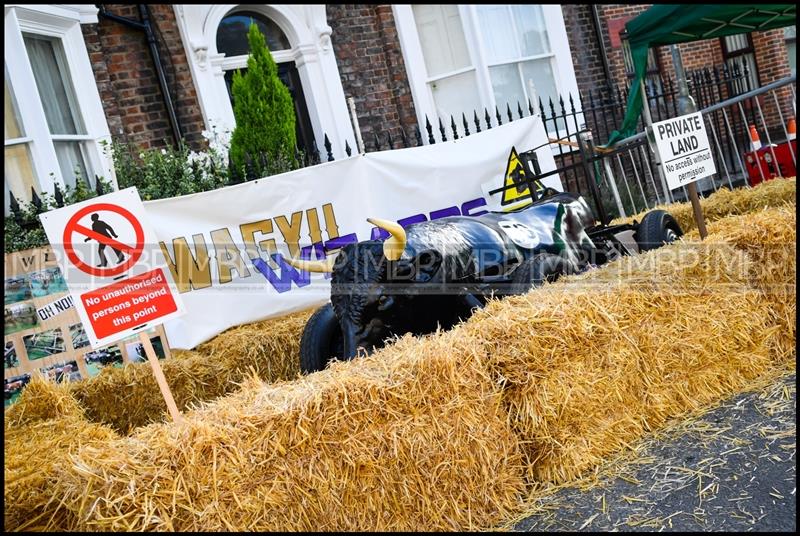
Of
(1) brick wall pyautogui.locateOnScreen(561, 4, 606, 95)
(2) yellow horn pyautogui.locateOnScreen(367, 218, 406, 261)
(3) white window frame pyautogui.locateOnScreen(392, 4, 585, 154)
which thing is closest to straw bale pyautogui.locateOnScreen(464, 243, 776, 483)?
(2) yellow horn pyautogui.locateOnScreen(367, 218, 406, 261)

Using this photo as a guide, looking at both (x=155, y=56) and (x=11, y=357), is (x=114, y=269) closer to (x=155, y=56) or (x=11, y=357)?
(x=11, y=357)

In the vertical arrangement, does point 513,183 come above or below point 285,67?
below

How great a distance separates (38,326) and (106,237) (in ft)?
7.61

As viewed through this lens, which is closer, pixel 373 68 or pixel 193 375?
pixel 193 375

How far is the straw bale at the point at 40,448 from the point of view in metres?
2.81

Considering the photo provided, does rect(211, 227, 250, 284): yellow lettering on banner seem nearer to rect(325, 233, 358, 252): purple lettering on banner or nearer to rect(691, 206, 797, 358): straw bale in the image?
rect(325, 233, 358, 252): purple lettering on banner

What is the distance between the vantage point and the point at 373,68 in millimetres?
10469

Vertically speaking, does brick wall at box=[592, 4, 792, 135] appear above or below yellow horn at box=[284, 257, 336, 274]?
above

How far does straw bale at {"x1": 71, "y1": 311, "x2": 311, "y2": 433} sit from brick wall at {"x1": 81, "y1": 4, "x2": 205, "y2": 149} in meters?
4.55

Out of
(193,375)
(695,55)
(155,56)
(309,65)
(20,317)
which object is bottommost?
(193,375)

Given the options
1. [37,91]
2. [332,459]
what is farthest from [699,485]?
[37,91]

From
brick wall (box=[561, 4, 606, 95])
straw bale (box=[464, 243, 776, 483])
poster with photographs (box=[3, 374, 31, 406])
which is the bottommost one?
straw bale (box=[464, 243, 776, 483])

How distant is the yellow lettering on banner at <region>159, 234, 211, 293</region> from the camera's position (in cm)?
564

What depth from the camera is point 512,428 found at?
338cm
